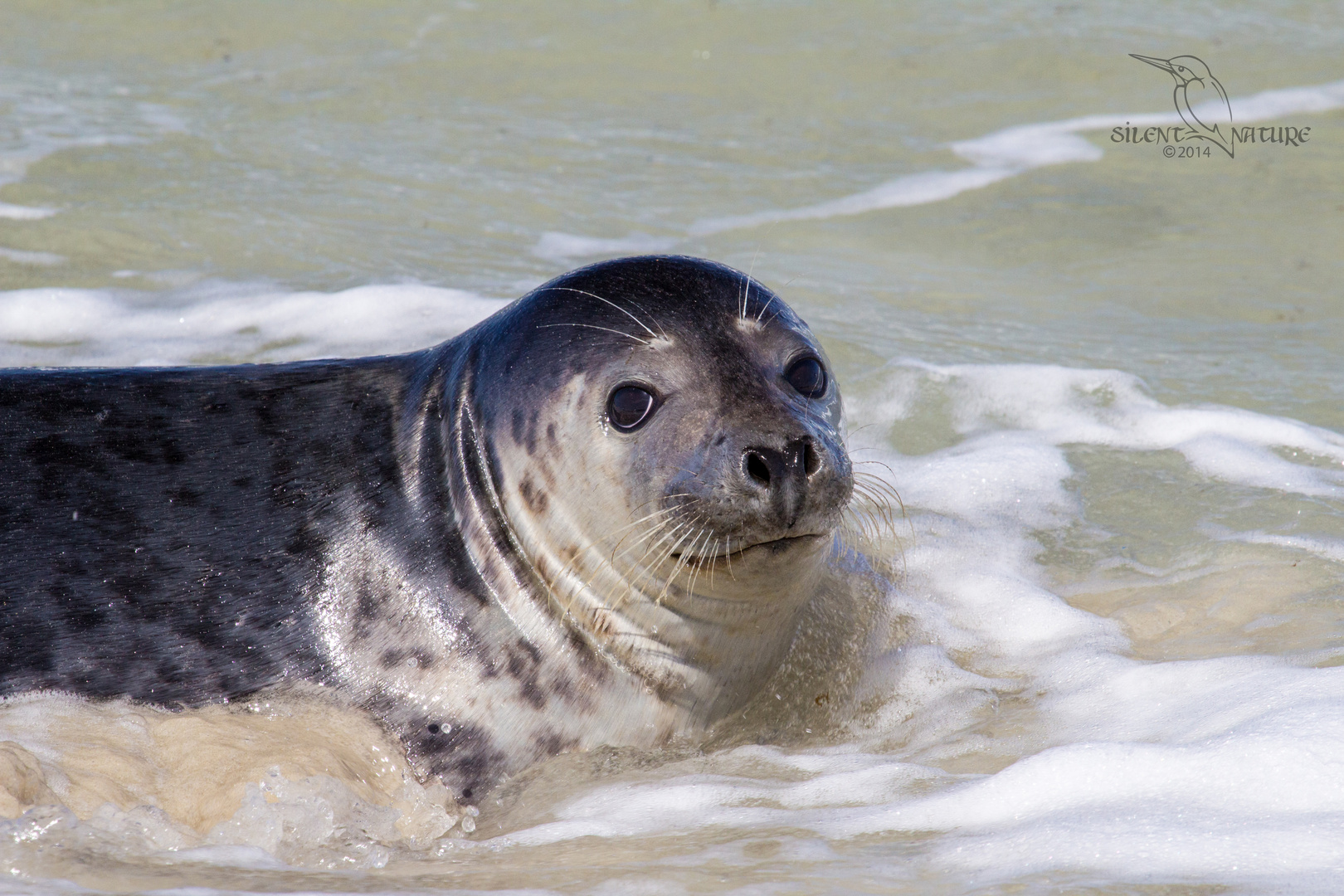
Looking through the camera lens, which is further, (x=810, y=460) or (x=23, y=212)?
(x=23, y=212)

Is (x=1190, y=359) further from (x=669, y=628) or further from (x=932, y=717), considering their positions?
(x=669, y=628)

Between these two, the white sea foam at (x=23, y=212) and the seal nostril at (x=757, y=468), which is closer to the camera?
the seal nostril at (x=757, y=468)

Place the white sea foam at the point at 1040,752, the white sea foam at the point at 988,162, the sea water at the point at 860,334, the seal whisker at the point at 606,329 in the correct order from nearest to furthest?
the white sea foam at the point at 1040,752
the sea water at the point at 860,334
the seal whisker at the point at 606,329
the white sea foam at the point at 988,162

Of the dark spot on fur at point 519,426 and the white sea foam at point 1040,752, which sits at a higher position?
the dark spot on fur at point 519,426

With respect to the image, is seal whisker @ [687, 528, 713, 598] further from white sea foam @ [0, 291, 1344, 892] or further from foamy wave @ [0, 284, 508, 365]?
foamy wave @ [0, 284, 508, 365]

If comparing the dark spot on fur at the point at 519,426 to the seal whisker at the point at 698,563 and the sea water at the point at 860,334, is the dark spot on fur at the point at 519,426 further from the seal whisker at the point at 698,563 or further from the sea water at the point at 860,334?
the sea water at the point at 860,334

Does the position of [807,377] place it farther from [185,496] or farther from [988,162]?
[988,162]

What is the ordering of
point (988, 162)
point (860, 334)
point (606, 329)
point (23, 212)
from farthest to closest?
point (988, 162) < point (23, 212) < point (860, 334) < point (606, 329)

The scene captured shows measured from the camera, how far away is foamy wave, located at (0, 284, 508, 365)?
5.07 metres

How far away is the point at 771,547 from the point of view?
9.62 ft

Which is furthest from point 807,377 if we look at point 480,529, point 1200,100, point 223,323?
point 1200,100

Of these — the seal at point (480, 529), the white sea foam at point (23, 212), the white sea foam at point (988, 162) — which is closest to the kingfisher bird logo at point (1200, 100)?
the white sea foam at point (988, 162)

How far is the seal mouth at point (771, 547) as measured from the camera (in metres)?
2.90

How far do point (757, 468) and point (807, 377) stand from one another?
39 cm
